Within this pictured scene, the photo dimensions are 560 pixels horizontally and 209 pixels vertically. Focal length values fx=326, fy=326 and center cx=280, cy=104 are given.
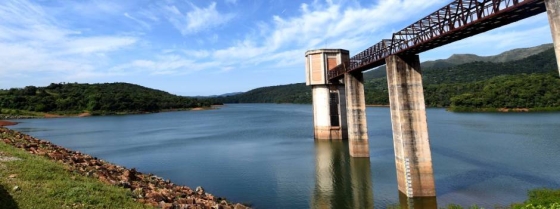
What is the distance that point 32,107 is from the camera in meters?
138

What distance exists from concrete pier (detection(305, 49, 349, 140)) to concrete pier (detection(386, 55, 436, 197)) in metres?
24.4

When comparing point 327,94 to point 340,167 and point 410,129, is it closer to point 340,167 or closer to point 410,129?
point 340,167

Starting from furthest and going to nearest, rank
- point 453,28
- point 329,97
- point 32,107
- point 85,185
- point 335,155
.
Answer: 1. point 32,107
2. point 329,97
3. point 335,155
4. point 453,28
5. point 85,185

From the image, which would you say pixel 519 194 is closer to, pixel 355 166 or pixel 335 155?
pixel 355 166

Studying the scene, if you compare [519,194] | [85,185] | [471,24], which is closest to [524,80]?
[519,194]

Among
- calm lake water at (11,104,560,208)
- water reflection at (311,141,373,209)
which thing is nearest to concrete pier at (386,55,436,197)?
calm lake water at (11,104,560,208)

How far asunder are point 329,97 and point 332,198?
26827mm

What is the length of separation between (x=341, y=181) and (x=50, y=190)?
2089 centimetres

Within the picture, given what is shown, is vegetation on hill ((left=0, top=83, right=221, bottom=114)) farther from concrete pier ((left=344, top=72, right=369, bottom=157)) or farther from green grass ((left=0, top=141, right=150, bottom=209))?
green grass ((left=0, top=141, right=150, bottom=209))

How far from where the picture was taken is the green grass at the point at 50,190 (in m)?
11.0

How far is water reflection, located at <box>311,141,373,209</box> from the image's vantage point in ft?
72.9

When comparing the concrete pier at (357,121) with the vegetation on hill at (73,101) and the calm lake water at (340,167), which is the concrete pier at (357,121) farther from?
the vegetation on hill at (73,101)

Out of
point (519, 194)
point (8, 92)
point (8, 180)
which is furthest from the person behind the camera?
point (8, 92)

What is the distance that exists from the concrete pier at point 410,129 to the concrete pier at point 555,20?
1026cm
